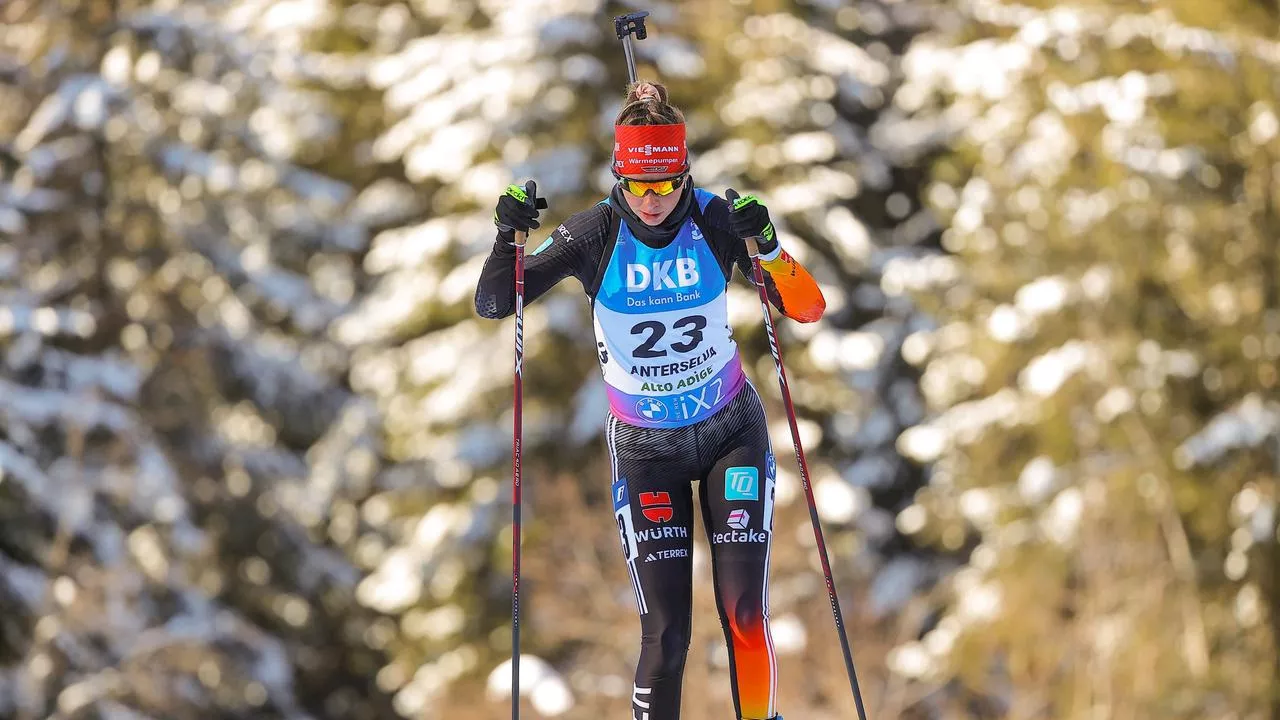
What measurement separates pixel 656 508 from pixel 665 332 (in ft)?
2.05

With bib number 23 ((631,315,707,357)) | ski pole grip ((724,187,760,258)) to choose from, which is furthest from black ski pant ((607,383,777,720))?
ski pole grip ((724,187,760,258))

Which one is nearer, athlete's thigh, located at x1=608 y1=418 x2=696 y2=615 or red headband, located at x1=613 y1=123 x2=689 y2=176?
red headband, located at x1=613 y1=123 x2=689 y2=176

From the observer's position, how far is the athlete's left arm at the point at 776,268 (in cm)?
575

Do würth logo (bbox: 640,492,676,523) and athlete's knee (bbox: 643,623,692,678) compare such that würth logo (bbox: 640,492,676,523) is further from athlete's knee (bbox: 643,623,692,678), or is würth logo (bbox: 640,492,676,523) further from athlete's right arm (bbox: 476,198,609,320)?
athlete's right arm (bbox: 476,198,609,320)

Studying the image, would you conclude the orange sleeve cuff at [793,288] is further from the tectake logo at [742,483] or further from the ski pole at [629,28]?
the ski pole at [629,28]

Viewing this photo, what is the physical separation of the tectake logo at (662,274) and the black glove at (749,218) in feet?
0.76

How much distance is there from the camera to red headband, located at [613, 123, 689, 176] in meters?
5.56

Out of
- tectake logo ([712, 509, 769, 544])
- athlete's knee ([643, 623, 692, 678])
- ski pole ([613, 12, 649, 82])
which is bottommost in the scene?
athlete's knee ([643, 623, 692, 678])

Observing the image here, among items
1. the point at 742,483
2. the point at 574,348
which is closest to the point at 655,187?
the point at 742,483

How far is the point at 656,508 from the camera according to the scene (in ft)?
19.1

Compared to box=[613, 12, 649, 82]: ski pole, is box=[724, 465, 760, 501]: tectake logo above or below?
below

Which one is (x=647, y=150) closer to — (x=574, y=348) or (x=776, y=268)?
(x=776, y=268)

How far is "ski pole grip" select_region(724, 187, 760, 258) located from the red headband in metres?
0.21

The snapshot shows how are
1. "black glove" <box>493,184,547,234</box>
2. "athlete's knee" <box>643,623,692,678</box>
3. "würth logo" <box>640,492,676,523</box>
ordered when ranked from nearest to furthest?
"black glove" <box>493,184,547,234</box>, "athlete's knee" <box>643,623,692,678</box>, "würth logo" <box>640,492,676,523</box>
